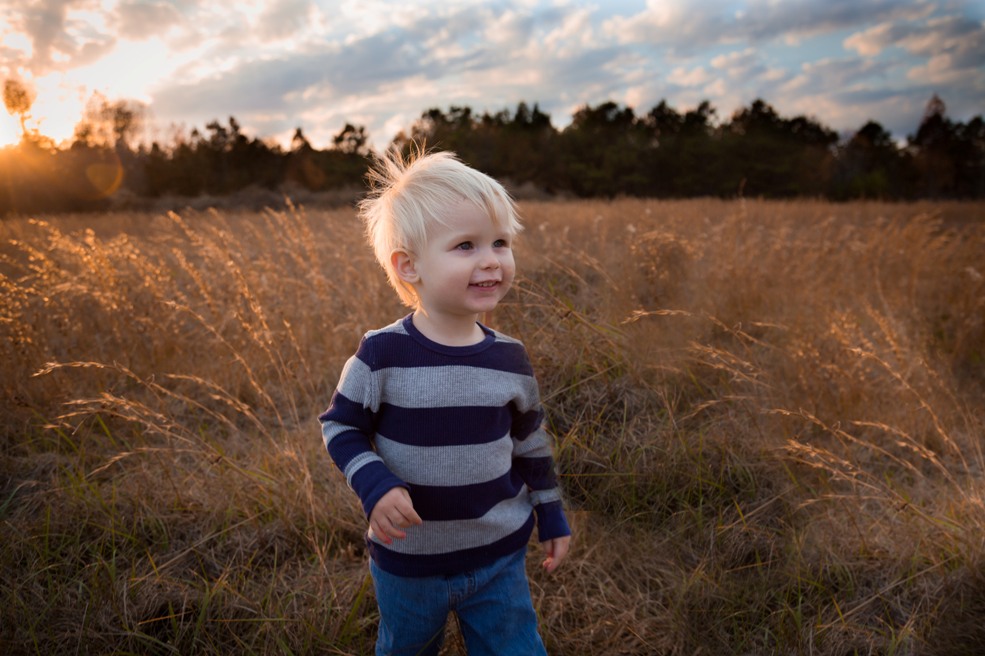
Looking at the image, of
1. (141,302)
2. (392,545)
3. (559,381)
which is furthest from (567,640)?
(141,302)

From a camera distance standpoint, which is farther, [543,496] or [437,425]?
[543,496]

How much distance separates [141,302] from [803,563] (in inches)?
167

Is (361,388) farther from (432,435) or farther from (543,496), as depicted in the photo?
(543,496)

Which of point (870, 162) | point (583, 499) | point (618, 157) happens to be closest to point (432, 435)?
point (583, 499)

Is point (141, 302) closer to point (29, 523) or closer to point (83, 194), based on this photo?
point (29, 523)

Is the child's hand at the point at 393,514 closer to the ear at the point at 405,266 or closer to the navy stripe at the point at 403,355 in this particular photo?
the navy stripe at the point at 403,355

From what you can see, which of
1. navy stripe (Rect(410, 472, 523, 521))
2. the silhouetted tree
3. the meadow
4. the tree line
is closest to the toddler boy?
navy stripe (Rect(410, 472, 523, 521))

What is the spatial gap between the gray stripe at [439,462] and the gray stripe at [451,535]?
91mm

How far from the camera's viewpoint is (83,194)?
19.9 m

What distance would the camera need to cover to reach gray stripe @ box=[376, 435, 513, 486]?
4.02ft

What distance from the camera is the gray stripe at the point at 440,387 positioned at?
1.22 m

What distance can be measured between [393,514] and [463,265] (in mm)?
523

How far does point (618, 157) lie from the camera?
31.6 meters

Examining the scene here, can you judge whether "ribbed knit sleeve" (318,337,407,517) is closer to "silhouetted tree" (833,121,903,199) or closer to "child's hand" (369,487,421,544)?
"child's hand" (369,487,421,544)
